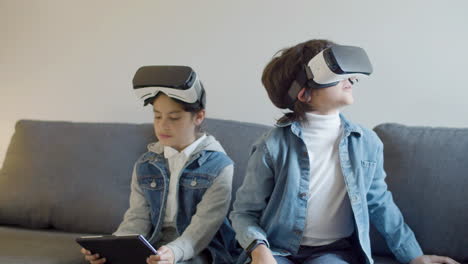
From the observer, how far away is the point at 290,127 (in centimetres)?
157

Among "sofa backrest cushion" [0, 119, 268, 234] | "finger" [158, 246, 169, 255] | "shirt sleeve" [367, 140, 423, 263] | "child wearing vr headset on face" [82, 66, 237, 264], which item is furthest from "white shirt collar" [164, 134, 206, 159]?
"shirt sleeve" [367, 140, 423, 263]

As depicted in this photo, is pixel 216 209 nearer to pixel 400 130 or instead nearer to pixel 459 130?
pixel 400 130

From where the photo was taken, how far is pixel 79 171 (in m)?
2.12

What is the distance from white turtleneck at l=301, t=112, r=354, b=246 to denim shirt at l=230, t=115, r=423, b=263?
1.2 inches

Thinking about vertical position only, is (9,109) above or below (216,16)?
below

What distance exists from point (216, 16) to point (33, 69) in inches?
39.2

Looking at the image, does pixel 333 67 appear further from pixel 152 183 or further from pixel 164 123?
pixel 152 183

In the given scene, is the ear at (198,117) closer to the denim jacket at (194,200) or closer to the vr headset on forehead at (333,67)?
the denim jacket at (194,200)

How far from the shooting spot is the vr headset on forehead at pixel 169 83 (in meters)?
1.69

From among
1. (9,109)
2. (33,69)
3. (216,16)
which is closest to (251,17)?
(216,16)

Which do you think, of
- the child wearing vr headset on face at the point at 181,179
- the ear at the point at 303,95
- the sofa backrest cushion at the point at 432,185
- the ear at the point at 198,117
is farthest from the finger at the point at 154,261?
the sofa backrest cushion at the point at 432,185

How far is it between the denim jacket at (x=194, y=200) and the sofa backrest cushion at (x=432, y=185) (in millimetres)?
530

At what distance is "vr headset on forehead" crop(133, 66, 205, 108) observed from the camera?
1.69 m

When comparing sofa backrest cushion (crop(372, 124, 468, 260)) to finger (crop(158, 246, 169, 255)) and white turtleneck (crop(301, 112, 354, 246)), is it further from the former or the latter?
finger (crop(158, 246, 169, 255))
